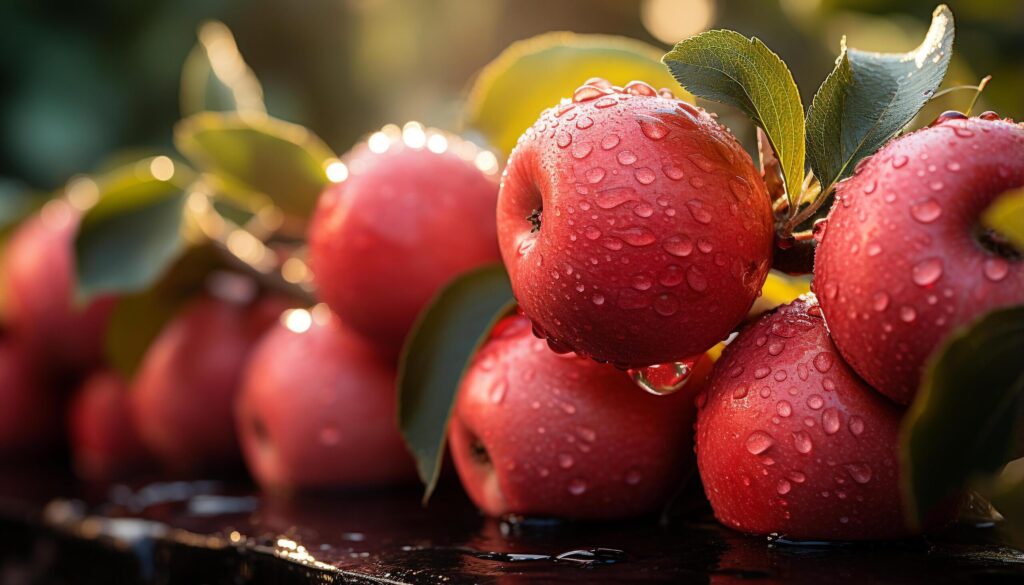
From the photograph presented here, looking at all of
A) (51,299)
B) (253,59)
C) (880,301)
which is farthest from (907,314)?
(253,59)

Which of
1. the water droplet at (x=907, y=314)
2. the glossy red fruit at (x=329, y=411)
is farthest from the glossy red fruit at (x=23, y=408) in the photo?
the water droplet at (x=907, y=314)

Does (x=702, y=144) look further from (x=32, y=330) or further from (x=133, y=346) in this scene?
(x=32, y=330)

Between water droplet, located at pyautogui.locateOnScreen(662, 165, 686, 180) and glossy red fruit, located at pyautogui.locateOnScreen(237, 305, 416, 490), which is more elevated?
water droplet, located at pyautogui.locateOnScreen(662, 165, 686, 180)

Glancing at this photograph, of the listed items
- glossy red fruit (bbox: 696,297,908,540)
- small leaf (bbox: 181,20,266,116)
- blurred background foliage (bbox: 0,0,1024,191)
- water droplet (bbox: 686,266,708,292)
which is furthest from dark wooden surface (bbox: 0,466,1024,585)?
blurred background foliage (bbox: 0,0,1024,191)

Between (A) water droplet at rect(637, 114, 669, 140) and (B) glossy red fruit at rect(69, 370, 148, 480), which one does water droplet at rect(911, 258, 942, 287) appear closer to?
(A) water droplet at rect(637, 114, 669, 140)

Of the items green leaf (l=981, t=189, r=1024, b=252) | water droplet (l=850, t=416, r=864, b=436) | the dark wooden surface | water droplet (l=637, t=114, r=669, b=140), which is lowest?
the dark wooden surface

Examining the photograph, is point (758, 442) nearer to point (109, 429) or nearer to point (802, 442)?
point (802, 442)

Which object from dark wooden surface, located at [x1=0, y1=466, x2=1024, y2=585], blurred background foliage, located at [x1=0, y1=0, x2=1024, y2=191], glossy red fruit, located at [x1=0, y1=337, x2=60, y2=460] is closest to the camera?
dark wooden surface, located at [x1=0, y1=466, x2=1024, y2=585]
